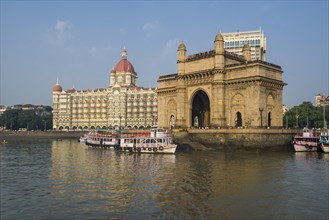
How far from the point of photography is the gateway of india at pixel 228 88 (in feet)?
192

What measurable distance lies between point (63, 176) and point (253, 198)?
1748cm

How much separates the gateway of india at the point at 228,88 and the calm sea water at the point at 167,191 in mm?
22916

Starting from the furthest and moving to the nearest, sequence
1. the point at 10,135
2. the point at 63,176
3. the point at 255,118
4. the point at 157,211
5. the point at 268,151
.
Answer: the point at 10,135 → the point at 255,118 → the point at 268,151 → the point at 63,176 → the point at 157,211

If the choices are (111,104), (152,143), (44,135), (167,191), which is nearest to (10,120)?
(44,135)

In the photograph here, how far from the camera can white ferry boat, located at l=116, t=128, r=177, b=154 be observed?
165 feet

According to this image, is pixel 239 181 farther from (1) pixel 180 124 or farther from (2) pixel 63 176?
(1) pixel 180 124

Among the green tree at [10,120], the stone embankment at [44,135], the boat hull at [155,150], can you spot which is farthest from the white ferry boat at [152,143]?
the green tree at [10,120]

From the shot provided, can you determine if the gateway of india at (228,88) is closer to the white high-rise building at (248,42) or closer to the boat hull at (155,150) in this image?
the boat hull at (155,150)

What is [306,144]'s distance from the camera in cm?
5403

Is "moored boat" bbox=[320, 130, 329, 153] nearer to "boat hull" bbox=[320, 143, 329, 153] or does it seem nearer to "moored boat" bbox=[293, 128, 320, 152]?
"boat hull" bbox=[320, 143, 329, 153]

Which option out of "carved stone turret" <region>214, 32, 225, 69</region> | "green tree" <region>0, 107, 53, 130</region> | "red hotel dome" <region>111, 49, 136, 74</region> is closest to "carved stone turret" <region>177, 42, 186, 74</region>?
"carved stone turret" <region>214, 32, 225, 69</region>

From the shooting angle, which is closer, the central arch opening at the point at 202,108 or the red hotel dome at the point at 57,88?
the central arch opening at the point at 202,108

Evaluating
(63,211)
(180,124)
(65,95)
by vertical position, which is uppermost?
(65,95)

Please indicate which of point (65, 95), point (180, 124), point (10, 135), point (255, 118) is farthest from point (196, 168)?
point (65, 95)
